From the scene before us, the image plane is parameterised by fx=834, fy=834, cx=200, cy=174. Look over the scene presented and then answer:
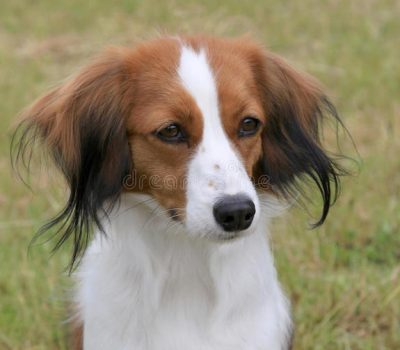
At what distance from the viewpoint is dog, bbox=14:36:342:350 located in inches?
115

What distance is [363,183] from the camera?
527 cm

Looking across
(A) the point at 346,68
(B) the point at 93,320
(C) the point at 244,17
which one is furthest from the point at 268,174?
(C) the point at 244,17

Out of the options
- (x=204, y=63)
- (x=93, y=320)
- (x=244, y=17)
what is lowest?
(x=244, y=17)

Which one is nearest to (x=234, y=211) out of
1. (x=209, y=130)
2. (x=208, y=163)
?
(x=208, y=163)

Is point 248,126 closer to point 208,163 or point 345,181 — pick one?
point 208,163

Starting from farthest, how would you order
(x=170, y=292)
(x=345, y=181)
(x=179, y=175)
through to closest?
1. (x=345, y=181)
2. (x=170, y=292)
3. (x=179, y=175)

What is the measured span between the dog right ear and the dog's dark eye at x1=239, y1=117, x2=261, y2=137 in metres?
0.42

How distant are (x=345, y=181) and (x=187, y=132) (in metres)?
2.52

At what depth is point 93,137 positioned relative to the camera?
3.09 m

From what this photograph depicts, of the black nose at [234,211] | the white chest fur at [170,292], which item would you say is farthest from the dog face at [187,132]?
the white chest fur at [170,292]

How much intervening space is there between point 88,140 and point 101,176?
0.47 feet

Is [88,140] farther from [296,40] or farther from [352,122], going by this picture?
[296,40]

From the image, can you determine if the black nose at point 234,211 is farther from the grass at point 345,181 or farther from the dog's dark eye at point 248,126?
the grass at point 345,181

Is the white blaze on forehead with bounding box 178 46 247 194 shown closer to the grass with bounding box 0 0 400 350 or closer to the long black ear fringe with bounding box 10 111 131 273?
the long black ear fringe with bounding box 10 111 131 273
